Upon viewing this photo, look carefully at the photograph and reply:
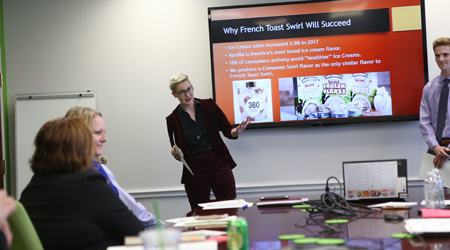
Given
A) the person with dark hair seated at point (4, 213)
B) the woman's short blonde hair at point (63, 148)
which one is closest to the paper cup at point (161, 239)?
the person with dark hair seated at point (4, 213)

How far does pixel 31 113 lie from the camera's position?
554 cm

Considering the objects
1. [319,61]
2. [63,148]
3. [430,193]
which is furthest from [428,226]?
[319,61]

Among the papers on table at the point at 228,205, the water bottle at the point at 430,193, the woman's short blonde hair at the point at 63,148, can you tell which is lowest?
the papers on table at the point at 228,205

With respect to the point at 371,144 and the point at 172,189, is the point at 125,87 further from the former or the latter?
the point at 371,144

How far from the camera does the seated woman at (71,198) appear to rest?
2.02 metres

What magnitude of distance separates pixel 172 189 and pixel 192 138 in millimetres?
1193

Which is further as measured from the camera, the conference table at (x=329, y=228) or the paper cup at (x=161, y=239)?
the conference table at (x=329, y=228)

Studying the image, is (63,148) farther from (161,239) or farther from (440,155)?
(440,155)

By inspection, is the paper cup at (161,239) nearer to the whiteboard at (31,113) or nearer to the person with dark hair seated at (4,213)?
the person with dark hair seated at (4,213)

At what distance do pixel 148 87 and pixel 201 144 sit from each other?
51.7 inches

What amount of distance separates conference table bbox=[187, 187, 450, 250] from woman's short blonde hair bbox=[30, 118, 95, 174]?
1.97 feet

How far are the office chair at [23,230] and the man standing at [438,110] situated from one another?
131 inches

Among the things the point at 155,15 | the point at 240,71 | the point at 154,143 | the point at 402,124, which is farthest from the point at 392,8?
the point at 154,143

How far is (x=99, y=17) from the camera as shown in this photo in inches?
219
